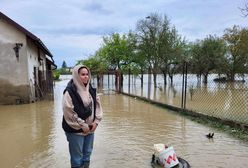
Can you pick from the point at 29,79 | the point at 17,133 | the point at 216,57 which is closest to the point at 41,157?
the point at 17,133

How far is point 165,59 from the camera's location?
38.8 metres

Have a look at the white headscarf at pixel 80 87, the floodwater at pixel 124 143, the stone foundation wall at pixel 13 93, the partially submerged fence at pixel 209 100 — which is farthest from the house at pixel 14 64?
the white headscarf at pixel 80 87

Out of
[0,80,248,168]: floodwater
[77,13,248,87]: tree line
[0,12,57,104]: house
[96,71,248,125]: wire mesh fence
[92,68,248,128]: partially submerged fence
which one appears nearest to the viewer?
[0,80,248,168]: floodwater

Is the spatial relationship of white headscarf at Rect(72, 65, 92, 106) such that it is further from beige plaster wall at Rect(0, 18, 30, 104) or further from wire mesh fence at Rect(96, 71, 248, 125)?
beige plaster wall at Rect(0, 18, 30, 104)

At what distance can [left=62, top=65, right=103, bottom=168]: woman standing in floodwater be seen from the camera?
202 inches

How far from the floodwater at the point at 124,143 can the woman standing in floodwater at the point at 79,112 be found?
113cm

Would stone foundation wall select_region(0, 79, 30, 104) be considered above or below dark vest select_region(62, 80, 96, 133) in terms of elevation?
below

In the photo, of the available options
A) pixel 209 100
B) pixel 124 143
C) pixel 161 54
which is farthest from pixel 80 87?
pixel 161 54

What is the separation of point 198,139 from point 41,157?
147 inches

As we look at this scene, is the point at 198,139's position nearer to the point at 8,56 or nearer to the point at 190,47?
the point at 8,56

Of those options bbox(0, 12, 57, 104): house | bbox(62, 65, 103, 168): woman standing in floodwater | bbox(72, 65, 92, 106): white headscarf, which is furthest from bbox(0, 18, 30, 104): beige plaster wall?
bbox(72, 65, 92, 106): white headscarf

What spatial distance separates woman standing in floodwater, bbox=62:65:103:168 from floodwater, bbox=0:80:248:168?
113cm

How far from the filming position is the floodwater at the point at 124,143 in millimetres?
6617

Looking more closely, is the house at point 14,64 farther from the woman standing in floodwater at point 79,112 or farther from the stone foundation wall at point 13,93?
the woman standing in floodwater at point 79,112
